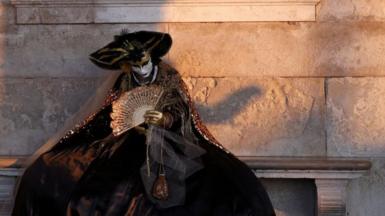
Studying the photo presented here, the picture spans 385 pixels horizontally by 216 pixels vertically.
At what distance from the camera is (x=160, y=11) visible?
586 centimetres

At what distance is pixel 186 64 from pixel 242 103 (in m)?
0.34

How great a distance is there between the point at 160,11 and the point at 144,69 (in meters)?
0.70

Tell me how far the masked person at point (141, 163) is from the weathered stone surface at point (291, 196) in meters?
0.62

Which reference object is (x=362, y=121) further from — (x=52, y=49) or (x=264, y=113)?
(x=52, y=49)

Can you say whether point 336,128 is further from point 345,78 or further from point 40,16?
point 40,16

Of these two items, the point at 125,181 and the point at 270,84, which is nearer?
the point at 125,181

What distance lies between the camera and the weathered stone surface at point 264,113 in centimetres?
581

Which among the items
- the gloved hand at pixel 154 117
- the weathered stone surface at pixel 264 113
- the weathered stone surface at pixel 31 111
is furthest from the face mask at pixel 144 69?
the weathered stone surface at pixel 31 111

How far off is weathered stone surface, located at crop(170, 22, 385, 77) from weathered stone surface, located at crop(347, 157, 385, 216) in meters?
0.49

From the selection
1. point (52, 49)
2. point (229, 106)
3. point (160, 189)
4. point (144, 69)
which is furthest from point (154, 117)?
point (52, 49)

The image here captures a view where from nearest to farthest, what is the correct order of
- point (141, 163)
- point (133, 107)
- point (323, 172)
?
point (141, 163)
point (133, 107)
point (323, 172)

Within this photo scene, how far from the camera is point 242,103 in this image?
585 cm

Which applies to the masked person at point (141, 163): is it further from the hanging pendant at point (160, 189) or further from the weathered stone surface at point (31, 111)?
the weathered stone surface at point (31, 111)

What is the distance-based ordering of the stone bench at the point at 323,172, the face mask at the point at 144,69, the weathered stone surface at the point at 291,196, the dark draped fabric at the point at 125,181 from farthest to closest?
1. the weathered stone surface at the point at 291,196
2. the stone bench at the point at 323,172
3. the face mask at the point at 144,69
4. the dark draped fabric at the point at 125,181
